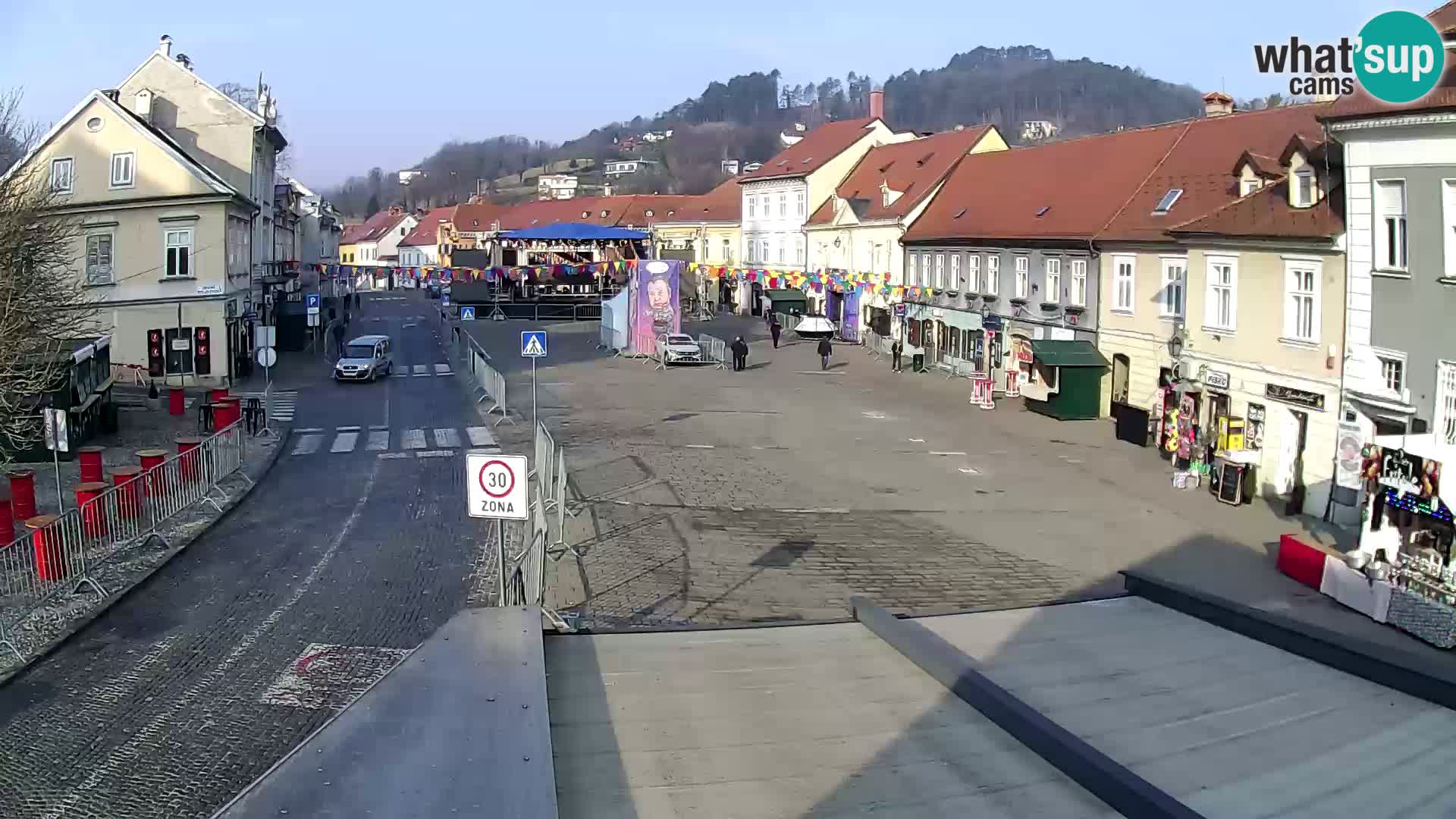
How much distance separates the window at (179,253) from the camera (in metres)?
39.8

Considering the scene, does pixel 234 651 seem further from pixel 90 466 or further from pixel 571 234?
pixel 571 234

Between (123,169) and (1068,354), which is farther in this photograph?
(123,169)

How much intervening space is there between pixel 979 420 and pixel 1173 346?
22.0ft

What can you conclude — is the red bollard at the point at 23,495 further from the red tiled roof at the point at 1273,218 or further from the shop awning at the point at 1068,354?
the shop awning at the point at 1068,354

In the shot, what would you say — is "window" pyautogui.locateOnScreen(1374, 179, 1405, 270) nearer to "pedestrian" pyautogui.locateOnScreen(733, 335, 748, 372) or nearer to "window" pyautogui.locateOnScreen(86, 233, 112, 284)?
"pedestrian" pyautogui.locateOnScreen(733, 335, 748, 372)

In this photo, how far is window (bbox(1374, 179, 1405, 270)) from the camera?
20.6m

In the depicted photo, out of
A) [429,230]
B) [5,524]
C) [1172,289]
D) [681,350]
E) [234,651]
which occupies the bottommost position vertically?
[234,651]

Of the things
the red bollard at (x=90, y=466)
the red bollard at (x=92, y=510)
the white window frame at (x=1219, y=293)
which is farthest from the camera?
the white window frame at (x=1219, y=293)

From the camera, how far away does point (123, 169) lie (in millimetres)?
39156

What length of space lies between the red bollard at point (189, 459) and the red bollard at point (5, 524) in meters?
3.72

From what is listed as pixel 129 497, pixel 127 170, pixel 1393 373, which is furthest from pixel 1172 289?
pixel 127 170

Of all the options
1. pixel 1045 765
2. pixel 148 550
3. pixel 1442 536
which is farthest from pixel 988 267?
pixel 1045 765

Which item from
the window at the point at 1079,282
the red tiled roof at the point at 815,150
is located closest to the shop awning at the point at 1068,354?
the window at the point at 1079,282

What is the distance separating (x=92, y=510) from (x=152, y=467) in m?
2.42
